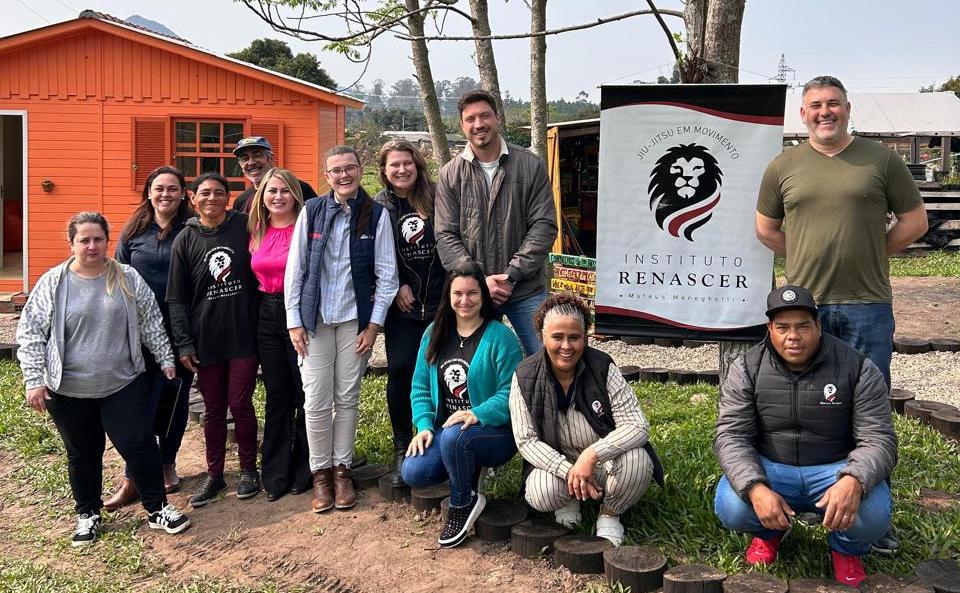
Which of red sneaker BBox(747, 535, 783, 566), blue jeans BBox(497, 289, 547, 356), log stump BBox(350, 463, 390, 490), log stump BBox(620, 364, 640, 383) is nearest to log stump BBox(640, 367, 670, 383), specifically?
log stump BBox(620, 364, 640, 383)

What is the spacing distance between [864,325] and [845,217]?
48 cm

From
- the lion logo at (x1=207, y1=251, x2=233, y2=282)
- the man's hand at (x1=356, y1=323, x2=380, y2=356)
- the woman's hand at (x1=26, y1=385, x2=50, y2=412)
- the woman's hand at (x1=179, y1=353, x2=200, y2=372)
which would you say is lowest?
the woman's hand at (x1=26, y1=385, x2=50, y2=412)

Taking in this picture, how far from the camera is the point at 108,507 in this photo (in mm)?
5094

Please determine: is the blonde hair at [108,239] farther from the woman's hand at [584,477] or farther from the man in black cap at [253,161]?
the woman's hand at [584,477]

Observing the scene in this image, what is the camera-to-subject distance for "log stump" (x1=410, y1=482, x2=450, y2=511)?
4691 millimetres

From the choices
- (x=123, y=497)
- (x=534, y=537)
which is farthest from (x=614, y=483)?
(x=123, y=497)

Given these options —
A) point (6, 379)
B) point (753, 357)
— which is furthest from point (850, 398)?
point (6, 379)

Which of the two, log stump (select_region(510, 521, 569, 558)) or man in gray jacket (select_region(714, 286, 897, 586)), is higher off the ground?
man in gray jacket (select_region(714, 286, 897, 586))

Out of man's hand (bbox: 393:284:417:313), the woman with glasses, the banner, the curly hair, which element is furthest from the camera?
man's hand (bbox: 393:284:417:313)

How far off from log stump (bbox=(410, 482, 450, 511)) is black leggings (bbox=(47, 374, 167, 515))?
1325 mm

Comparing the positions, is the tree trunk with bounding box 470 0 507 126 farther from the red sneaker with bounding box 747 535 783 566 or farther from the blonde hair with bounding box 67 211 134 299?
the red sneaker with bounding box 747 535 783 566

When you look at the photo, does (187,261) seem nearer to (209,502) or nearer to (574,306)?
(209,502)

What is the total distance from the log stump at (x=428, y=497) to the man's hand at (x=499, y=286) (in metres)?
1.03

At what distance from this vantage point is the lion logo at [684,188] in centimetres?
459
